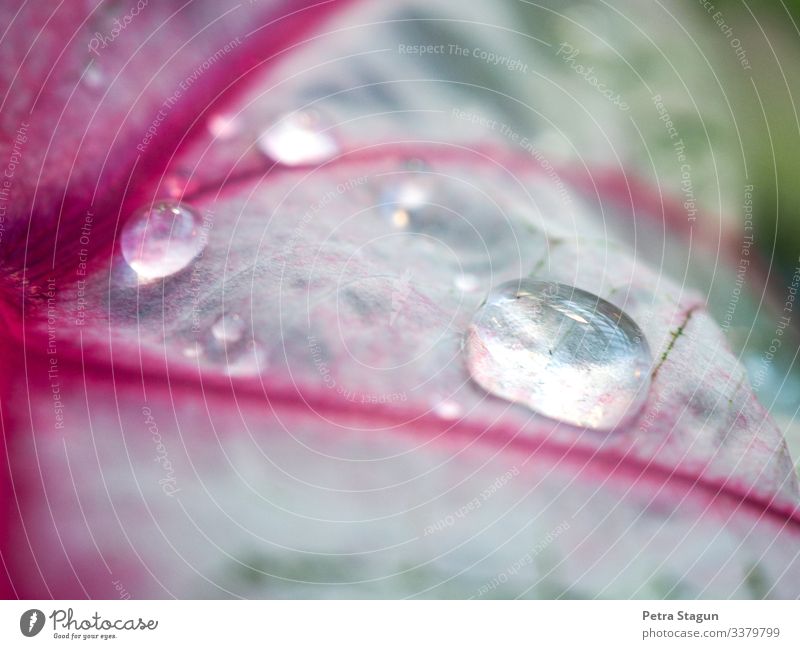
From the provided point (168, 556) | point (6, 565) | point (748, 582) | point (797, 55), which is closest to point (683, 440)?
point (748, 582)
